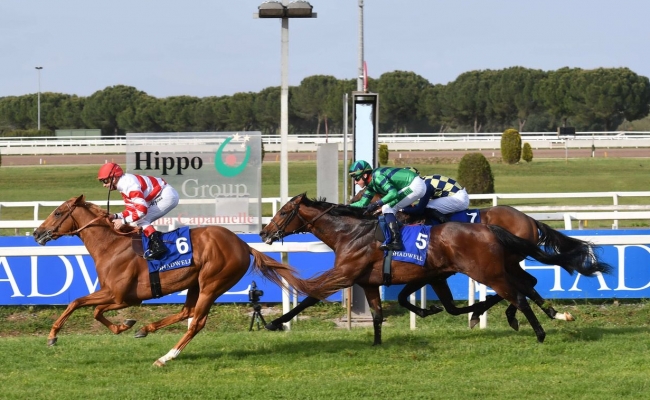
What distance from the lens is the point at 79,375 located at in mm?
5574

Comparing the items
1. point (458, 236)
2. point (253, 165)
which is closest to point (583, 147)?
point (253, 165)

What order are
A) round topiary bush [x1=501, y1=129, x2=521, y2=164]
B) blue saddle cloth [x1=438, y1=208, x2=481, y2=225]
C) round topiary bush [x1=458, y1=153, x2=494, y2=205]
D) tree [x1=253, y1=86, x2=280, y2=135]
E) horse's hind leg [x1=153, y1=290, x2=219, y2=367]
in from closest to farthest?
horse's hind leg [x1=153, y1=290, x2=219, y2=367], blue saddle cloth [x1=438, y1=208, x2=481, y2=225], round topiary bush [x1=458, y1=153, x2=494, y2=205], round topiary bush [x1=501, y1=129, x2=521, y2=164], tree [x1=253, y1=86, x2=280, y2=135]

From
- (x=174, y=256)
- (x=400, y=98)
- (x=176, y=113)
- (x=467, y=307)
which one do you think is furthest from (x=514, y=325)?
(x=400, y=98)

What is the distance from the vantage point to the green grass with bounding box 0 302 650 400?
508 centimetres

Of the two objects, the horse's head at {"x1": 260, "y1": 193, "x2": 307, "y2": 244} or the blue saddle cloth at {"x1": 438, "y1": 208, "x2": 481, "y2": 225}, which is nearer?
the horse's head at {"x1": 260, "y1": 193, "x2": 307, "y2": 244}

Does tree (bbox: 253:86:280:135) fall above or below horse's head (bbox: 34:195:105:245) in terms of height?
above

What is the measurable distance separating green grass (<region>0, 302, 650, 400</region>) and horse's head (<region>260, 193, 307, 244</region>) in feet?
2.55

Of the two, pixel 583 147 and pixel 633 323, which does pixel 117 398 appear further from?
pixel 583 147

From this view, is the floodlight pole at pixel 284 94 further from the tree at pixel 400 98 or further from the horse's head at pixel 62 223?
the tree at pixel 400 98

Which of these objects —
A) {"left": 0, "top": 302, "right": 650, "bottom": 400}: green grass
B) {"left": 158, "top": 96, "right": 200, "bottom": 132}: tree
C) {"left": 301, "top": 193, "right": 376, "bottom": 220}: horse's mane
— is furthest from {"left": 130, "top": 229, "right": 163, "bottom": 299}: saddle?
{"left": 158, "top": 96, "right": 200, "bottom": 132}: tree

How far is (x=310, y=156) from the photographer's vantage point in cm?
3709

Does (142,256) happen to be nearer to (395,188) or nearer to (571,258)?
(395,188)

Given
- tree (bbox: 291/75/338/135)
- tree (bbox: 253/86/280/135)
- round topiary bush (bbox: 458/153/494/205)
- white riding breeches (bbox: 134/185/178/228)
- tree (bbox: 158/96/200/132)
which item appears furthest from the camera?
tree (bbox: 291/75/338/135)

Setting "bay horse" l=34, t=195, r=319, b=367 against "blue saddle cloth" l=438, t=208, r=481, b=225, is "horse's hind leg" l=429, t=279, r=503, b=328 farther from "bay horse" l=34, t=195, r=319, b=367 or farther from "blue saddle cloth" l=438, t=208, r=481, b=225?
"bay horse" l=34, t=195, r=319, b=367
